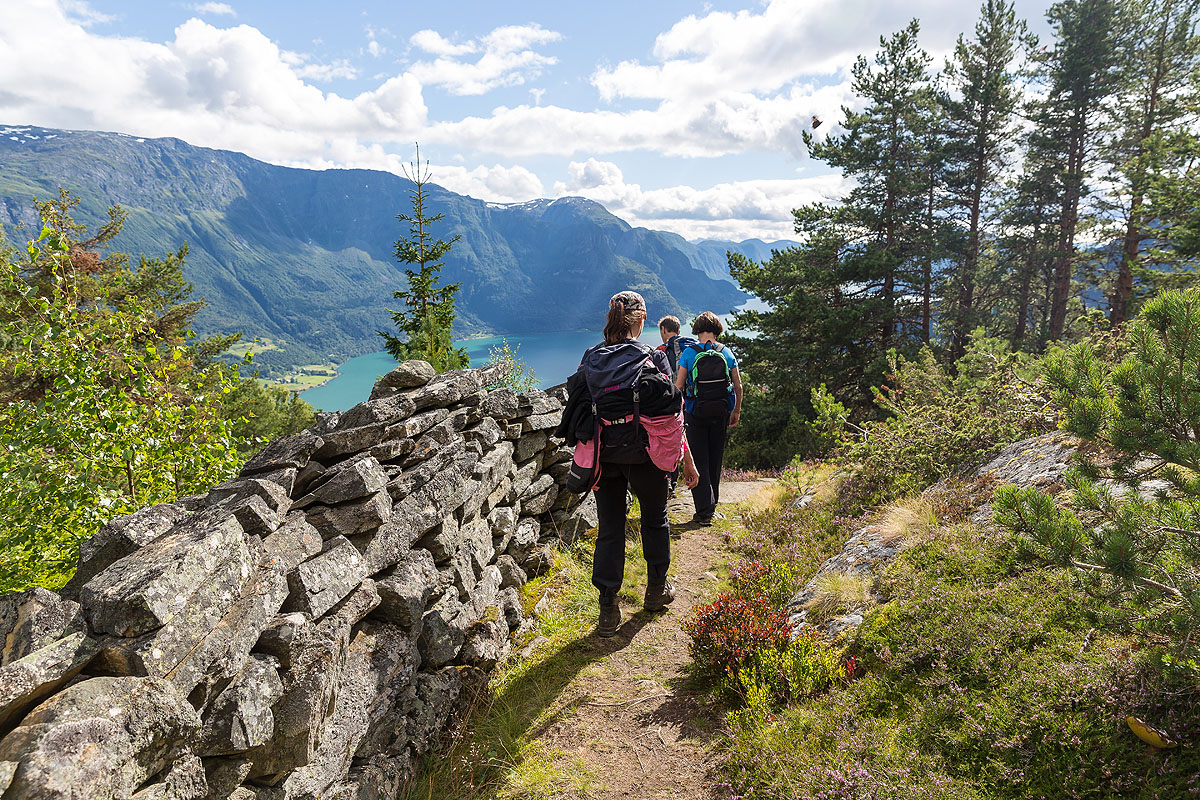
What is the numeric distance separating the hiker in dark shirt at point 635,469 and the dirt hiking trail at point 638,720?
368 mm

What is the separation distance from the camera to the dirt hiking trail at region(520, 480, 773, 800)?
3482mm

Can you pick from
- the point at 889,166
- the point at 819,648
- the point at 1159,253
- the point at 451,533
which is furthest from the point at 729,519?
the point at 889,166

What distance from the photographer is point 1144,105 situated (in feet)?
79.2

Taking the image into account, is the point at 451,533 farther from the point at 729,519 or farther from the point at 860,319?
the point at 860,319

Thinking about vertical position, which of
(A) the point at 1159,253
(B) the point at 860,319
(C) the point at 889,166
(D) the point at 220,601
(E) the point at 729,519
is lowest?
(E) the point at 729,519

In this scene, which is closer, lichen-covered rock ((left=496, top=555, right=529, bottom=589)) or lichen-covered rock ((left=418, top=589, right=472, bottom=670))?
lichen-covered rock ((left=418, top=589, right=472, bottom=670))

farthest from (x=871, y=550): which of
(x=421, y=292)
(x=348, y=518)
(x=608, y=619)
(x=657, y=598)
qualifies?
(x=421, y=292)

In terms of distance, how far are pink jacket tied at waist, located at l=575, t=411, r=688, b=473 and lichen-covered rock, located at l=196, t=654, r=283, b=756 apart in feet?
8.63

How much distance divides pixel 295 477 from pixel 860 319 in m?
21.6

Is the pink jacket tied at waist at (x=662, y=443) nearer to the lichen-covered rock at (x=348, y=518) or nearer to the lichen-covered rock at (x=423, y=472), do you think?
the lichen-covered rock at (x=423, y=472)

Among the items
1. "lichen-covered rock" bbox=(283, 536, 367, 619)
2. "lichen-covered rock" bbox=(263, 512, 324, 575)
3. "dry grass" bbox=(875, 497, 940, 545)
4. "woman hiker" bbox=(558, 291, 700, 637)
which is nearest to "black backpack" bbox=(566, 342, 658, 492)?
"woman hiker" bbox=(558, 291, 700, 637)

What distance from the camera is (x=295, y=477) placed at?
3.91 m

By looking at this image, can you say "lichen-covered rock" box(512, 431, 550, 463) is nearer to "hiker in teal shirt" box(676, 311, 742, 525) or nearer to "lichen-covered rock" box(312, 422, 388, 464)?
"hiker in teal shirt" box(676, 311, 742, 525)

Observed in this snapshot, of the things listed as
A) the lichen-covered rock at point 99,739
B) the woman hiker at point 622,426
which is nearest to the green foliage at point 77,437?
the lichen-covered rock at point 99,739
